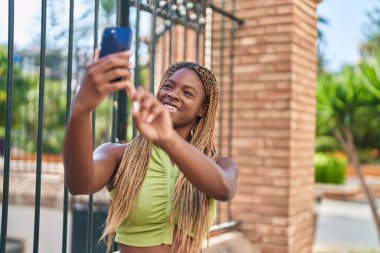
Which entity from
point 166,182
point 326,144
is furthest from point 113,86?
point 326,144

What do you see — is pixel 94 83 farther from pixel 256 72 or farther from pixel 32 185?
pixel 32 185

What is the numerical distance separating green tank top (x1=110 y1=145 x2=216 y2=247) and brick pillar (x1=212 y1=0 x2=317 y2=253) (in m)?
2.73

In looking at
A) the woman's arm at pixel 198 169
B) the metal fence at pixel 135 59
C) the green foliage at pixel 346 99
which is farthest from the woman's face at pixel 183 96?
the green foliage at pixel 346 99

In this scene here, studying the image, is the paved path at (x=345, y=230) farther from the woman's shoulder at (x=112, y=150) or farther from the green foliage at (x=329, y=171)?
the woman's shoulder at (x=112, y=150)

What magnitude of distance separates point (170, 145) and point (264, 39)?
3425 millimetres

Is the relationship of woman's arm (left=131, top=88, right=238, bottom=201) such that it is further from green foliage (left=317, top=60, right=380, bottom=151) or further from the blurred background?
green foliage (left=317, top=60, right=380, bottom=151)

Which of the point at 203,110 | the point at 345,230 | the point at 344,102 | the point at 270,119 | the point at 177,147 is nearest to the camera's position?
the point at 177,147

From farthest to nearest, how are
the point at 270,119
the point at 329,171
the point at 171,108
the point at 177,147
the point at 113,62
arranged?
the point at 329,171 → the point at 270,119 → the point at 171,108 → the point at 177,147 → the point at 113,62

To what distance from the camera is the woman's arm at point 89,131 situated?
1.14 metres

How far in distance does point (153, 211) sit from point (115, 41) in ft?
2.22

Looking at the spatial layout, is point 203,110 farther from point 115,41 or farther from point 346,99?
point 346,99

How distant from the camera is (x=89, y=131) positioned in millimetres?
1305

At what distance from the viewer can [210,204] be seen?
1.69 m

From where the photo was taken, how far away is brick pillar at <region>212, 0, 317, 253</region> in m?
4.32
